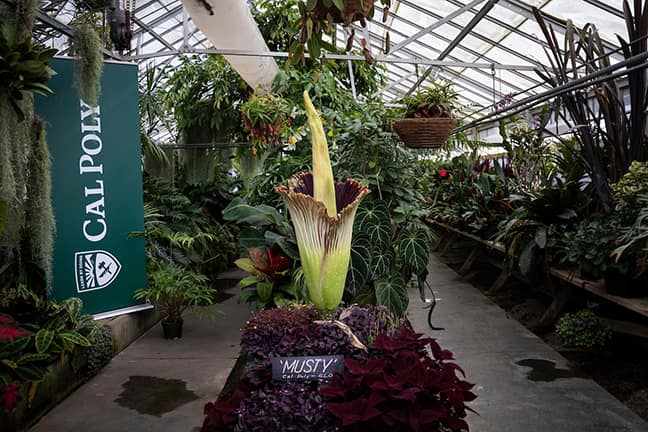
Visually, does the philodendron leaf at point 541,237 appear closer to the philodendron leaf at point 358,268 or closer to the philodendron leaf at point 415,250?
the philodendron leaf at point 415,250

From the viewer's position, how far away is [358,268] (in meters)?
3.05

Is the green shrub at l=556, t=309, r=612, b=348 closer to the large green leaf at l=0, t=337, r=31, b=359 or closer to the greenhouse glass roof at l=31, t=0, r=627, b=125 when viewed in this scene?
the greenhouse glass roof at l=31, t=0, r=627, b=125

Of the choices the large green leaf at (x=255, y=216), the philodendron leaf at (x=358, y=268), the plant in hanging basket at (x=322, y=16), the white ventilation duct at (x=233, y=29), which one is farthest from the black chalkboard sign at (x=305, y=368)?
the white ventilation duct at (x=233, y=29)

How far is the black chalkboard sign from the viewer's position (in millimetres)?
1647

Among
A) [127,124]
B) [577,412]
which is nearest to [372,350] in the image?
[577,412]

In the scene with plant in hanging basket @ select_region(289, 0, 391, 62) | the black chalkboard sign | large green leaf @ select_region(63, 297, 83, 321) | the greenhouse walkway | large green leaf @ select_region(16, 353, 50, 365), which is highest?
plant in hanging basket @ select_region(289, 0, 391, 62)

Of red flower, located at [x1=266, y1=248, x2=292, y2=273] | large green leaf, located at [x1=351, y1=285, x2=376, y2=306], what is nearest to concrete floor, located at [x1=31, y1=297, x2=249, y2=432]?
red flower, located at [x1=266, y1=248, x2=292, y2=273]

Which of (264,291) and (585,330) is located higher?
(264,291)

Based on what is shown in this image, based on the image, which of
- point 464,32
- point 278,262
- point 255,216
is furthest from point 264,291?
point 464,32

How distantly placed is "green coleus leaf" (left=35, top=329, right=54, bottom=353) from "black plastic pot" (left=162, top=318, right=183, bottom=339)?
1.24 meters

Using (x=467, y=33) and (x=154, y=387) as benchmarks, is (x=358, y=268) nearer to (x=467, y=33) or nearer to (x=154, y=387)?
(x=154, y=387)

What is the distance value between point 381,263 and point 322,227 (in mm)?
1356

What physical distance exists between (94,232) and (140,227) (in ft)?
1.05

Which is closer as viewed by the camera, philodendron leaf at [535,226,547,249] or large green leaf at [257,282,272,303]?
large green leaf at [257,282,272,303]
